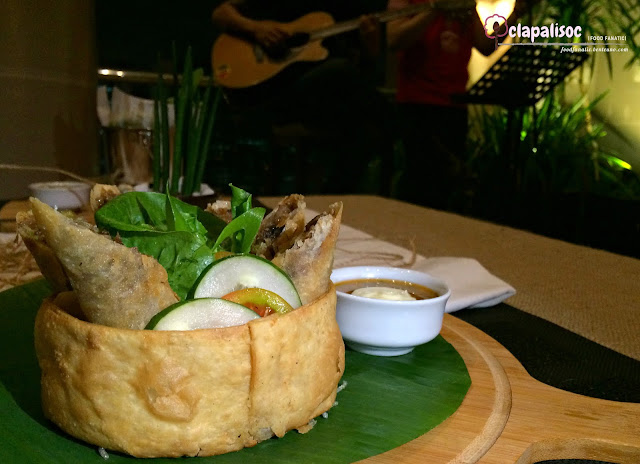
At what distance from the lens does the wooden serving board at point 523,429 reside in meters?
1.10

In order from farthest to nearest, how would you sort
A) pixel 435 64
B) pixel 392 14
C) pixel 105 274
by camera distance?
1. pixel 435 64
2. pixel 392 14
3. pixel 105 274

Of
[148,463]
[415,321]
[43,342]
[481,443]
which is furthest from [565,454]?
[43,342]

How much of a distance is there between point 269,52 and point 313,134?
5.67 feet

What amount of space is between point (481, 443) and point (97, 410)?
754 mm

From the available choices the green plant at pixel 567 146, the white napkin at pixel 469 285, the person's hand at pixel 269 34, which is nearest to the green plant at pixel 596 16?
the green plant at pixel 567 146

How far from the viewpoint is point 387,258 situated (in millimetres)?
2479

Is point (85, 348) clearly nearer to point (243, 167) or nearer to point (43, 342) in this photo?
point (43, 342)

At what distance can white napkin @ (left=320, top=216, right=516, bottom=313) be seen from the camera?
1.98 meters

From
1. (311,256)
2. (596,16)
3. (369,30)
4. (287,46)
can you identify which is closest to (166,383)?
(311,256)

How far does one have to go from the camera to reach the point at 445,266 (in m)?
2.20

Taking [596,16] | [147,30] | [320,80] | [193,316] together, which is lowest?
[193,316]
